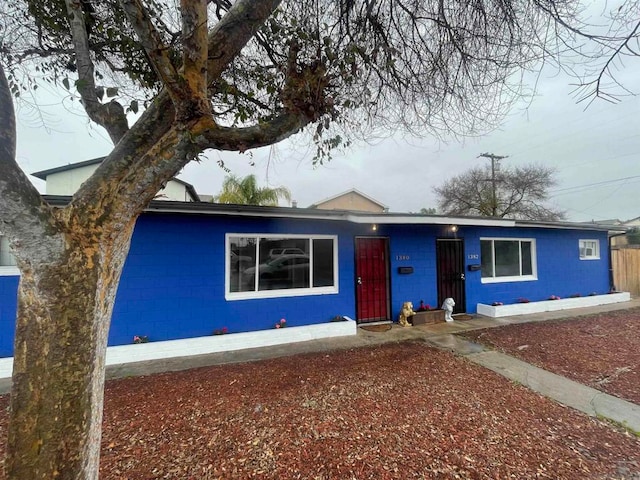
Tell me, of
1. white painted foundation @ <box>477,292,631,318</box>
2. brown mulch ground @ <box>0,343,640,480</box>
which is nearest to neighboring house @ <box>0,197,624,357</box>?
white painted foundation @ <box>477,292,631,318</box>

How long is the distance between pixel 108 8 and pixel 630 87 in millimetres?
5975

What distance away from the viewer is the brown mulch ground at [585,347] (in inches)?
164

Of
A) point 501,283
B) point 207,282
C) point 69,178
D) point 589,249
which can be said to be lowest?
point 501,283

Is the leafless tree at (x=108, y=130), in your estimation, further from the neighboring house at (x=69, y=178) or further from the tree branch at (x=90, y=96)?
the neighboring house at (x=69, y=178)

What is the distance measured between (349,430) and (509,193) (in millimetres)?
26556

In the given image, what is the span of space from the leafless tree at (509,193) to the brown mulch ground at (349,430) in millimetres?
23135

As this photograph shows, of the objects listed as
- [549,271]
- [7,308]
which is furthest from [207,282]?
[549,271]

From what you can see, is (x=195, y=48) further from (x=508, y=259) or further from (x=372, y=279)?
(x=508, y=259)

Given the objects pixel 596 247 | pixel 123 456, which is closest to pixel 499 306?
pixel 596 247

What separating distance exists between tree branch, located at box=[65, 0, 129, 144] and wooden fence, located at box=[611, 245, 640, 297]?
49.2ft

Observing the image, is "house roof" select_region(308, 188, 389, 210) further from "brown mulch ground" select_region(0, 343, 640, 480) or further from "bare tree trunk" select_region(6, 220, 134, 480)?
"bare tree trunk" select_region(6, 220, 134, 480)

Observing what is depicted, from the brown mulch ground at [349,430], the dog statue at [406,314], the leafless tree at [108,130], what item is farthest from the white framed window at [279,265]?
the leafless tree at [108,130]

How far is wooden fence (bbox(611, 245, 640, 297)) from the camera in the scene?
35.9ft

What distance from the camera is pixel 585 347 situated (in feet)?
17.8
